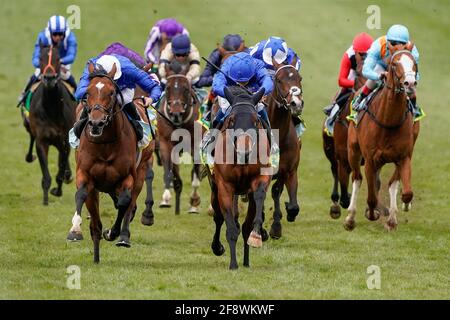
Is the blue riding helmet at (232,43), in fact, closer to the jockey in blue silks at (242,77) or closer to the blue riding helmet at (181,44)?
the blue riding helmet at (181,44)

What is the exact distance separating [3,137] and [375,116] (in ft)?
50.3

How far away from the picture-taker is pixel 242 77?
1239 centimetres

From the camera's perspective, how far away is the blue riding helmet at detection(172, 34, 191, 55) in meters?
18.1

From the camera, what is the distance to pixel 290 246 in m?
14.4

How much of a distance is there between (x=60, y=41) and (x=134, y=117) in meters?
6.76

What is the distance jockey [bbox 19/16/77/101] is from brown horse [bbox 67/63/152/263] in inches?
264

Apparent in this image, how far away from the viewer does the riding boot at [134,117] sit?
12.7m

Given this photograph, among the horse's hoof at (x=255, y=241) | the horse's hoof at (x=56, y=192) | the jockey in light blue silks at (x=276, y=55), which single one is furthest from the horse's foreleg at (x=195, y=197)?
the horse's hoof at (x=255, y=241)

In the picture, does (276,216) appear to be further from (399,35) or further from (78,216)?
(78,216)

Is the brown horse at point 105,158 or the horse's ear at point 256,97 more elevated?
the horse's ear at point 256,97

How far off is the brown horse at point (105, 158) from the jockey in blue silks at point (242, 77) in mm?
1053

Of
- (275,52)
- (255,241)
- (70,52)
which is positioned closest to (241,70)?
(275,52)
